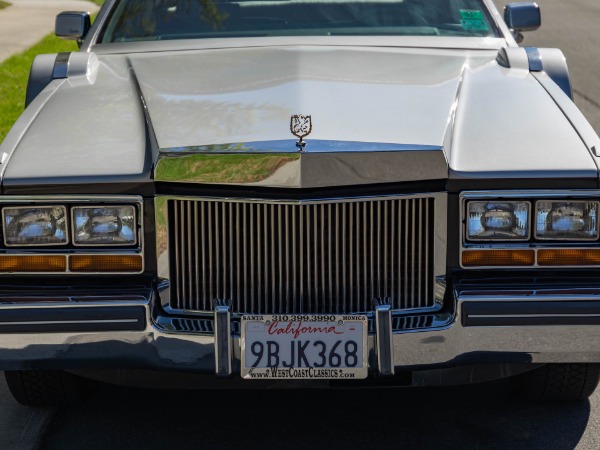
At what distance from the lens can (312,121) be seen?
377cm

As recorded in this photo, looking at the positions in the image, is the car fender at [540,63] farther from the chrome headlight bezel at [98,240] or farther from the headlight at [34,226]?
the headlight at [34,226]

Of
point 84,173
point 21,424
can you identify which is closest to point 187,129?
point 84,173

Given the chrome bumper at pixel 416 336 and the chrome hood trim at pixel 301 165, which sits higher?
the chrome hood trim at pixel 301 165

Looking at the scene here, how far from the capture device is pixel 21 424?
13.6 feet

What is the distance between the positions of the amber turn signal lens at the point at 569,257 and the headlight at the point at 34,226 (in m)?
1.57

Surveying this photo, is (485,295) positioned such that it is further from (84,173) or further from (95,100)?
(95,100)

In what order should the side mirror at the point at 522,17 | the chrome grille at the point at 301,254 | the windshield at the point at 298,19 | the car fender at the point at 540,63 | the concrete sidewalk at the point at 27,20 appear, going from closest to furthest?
the chrome grille at the point at 301,254
the car fender at the point at 540,63
the windshield at the point at 298,19
the side mirror at the point at 522,17
the concrete sidewalk at the point at 27,20

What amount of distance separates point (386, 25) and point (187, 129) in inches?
72.9

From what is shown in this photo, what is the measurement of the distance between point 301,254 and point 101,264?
654 millimetres

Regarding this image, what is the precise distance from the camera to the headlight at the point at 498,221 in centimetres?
368

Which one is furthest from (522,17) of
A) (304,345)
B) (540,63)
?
(304,345)

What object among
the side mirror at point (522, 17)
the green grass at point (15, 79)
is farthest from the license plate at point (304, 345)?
the green grass at point (15, 79)

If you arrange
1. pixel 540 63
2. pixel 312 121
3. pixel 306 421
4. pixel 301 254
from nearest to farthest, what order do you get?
pixel 301 254
pixel 312 121
pixel 306 421
pixel 540 63

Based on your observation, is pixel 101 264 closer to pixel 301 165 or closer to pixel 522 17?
pixel 301 165
